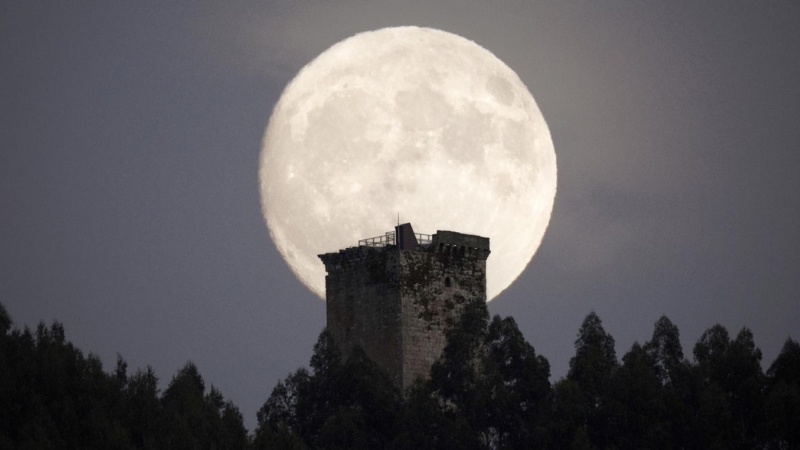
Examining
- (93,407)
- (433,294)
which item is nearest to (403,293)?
(433,294)

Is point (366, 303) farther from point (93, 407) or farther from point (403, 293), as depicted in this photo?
point (93, 407)

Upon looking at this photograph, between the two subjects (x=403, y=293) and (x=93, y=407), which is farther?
(x=403, y=293)

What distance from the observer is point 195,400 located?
359 feet

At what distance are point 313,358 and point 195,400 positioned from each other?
6196mm

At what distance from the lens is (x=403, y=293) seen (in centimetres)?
11400

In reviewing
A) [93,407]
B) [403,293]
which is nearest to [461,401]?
[403,293]

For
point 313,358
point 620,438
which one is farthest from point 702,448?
point 313,358

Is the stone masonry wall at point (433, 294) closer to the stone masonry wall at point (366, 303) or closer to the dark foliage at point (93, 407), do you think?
the stone masonry wall at point (366, 303)

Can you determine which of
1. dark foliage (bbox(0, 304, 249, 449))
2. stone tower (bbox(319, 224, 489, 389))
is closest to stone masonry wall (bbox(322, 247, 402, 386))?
stone tower (bbox(319, 224, 489, 389))

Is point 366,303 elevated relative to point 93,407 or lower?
elevated

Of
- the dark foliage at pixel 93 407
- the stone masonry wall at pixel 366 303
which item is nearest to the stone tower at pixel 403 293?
the stone masonry wall at pixel 366 303

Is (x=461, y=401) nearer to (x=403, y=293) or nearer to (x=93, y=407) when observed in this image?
(x=403, y=293)

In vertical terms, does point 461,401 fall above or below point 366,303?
below

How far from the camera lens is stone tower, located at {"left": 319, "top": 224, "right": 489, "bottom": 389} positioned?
113438 millimetres
